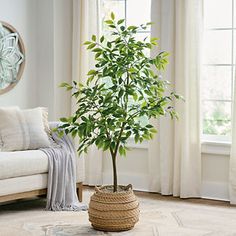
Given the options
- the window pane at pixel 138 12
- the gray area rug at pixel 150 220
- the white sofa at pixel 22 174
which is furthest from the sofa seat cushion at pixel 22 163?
the window pane at pixel 138 12

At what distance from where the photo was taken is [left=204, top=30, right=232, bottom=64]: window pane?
607 centimetres

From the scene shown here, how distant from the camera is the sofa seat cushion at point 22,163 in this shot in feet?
16.9

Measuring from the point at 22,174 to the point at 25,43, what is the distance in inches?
76.3

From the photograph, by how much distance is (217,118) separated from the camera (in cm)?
616

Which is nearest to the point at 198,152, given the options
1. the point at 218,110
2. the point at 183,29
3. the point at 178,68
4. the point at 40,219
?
the point at 218,110

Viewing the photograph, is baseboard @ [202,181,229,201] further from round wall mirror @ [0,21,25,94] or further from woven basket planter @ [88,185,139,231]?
round wall mirror @ [0,21,25,94]

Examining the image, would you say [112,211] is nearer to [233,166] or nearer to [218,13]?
[233,166]

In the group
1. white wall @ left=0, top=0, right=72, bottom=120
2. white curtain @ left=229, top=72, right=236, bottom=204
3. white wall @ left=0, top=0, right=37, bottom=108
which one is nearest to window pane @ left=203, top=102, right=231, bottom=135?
white curtain @ left=229, top=72, right=236, bottom=204

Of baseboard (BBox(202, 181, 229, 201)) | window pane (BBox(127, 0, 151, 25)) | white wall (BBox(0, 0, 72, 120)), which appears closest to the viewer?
baseboard (BBox(202, 181, 229, 201))

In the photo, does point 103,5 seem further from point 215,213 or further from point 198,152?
point 215,213

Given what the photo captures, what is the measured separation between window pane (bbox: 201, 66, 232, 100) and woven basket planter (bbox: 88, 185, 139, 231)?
6.21 ft

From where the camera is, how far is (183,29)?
6.05 m

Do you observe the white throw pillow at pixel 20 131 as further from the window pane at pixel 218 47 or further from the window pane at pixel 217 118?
the window pane at pixel 218 47

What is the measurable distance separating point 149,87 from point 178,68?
1.39 meters
